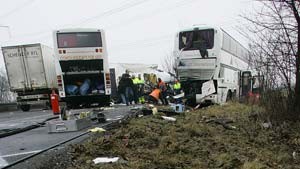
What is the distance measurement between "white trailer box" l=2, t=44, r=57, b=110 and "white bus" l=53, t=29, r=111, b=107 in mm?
5096

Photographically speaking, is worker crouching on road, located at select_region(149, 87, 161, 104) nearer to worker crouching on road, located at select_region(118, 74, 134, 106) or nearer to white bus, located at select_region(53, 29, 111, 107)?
worker crouching on road, located at select_region(118, 74, 134, 106)

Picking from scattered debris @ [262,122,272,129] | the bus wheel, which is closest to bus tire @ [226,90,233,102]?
the bus wheel

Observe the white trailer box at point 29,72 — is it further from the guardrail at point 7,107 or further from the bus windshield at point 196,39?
the bus windshield at point 196,39

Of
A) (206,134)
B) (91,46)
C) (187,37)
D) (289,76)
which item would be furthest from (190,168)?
(187,37)

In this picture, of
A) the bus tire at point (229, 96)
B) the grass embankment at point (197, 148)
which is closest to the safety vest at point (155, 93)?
the bus tire at point (229, 96)

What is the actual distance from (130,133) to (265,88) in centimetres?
415

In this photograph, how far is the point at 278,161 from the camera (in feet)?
15.8

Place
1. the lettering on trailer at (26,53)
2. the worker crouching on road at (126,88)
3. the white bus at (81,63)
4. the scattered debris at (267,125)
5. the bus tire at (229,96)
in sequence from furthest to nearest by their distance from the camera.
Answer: the lettering on trailer at (26,53)
the bus tire at (229,96)
the worker crouching on road at (126,88)
the white bus at (81,63)
the scattered debris at (267,125)

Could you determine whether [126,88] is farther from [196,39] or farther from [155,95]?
[196,39]

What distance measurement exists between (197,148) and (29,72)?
1632cm

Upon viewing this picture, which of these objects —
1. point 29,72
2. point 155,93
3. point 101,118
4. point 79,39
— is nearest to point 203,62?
point 155,93

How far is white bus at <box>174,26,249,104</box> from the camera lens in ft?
53.1

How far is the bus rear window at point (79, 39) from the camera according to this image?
1484 cm

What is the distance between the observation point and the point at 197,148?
5422mm
